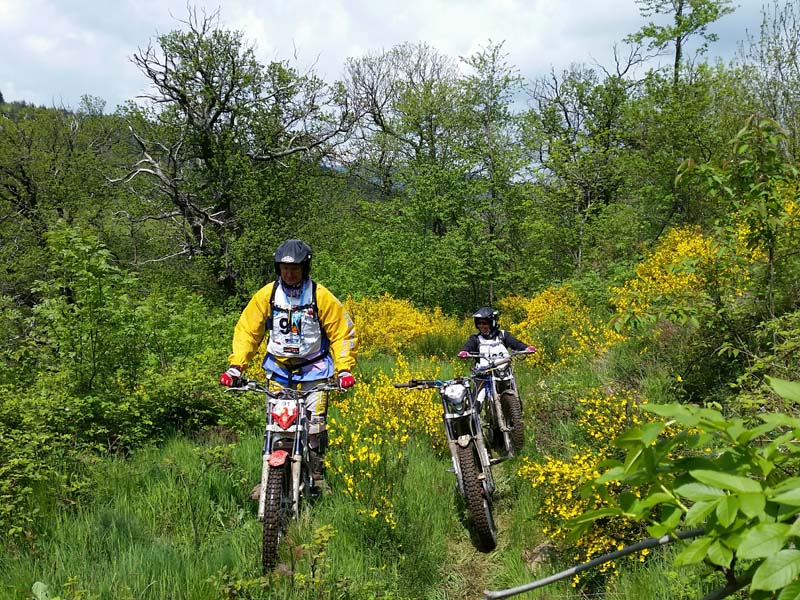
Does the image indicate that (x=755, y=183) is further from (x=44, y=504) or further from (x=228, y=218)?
(x=228, y=218)

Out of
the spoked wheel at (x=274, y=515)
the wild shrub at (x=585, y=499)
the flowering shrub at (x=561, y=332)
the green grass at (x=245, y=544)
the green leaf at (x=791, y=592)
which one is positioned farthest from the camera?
the flowering shrub at (x=561, y=332)

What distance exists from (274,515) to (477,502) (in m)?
1.52

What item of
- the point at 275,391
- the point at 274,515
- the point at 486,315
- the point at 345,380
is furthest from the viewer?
the point at 486,315

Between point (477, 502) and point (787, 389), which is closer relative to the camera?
point (787, 389)

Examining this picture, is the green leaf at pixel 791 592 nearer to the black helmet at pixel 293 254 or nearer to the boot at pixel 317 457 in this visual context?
the boot at pixel 317 457

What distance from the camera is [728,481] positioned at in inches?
28.6

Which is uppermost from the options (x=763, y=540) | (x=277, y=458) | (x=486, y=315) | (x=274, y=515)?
(x=763, y=540)

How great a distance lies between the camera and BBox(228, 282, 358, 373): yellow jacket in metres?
4.03

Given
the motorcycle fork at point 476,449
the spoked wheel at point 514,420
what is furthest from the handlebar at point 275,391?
the spoked wheel at point 514,420

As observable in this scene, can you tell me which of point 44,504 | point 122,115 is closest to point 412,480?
point 44,504

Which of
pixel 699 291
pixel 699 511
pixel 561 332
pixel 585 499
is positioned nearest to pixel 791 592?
pixel 699 511

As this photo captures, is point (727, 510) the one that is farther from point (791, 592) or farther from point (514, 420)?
point (514, 420)

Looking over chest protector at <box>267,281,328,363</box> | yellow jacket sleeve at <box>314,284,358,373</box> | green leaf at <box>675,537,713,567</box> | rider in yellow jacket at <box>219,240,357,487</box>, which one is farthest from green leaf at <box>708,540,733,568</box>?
chest protector at <box>267,281,328,363</box>

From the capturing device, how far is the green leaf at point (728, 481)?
2.34ft
